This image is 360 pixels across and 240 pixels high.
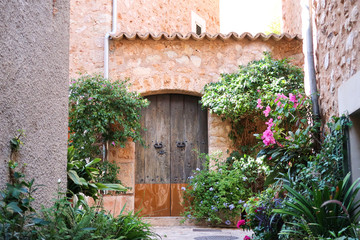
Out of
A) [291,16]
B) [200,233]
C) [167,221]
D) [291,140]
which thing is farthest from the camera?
[291,16]

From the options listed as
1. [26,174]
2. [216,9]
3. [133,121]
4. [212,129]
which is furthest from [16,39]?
[216,9]

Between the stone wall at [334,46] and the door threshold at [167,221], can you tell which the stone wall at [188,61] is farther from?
the stone wall at [334,46]

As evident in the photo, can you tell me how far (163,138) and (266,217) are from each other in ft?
13.2

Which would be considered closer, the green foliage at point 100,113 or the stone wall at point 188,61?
the green foliage at point 100,113

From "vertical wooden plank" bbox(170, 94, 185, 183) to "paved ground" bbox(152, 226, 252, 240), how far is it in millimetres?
1189

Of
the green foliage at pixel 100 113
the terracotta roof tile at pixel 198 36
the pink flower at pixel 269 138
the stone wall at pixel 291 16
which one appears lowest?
the pink flower at pixel 269 138

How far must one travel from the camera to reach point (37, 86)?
3375 mm

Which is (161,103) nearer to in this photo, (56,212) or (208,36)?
(208,36)

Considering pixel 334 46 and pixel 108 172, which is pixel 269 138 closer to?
pixel 334 46

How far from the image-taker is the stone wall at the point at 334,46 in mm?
3549

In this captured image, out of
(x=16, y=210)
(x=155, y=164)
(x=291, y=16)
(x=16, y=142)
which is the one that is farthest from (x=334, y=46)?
(x=291, y=16)

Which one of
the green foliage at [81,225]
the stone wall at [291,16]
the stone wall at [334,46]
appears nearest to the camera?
the green foliage at [81,225]

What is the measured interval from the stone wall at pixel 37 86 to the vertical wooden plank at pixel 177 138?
4.32m

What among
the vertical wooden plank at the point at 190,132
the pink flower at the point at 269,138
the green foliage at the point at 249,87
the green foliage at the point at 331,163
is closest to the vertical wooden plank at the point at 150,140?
the vertical wooden plank at the point at 190,132
